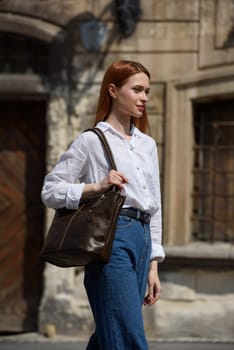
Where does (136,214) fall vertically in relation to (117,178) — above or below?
below

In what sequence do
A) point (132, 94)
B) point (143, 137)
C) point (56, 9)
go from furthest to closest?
point (56, 9), point (143, 137), point (132, 94)

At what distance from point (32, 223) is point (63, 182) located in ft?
13.5

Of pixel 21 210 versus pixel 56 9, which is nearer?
pixel 56 9

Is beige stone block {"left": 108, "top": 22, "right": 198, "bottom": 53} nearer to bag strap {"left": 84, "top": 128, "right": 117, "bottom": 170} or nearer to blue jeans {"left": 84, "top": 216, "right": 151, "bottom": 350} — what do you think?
bag strap {"left": 84, "top": 128, "right": 117, "bottom": 170}

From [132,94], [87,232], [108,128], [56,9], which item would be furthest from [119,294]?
[56,9]

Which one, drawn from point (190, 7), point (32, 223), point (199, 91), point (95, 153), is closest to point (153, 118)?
point (199, 91)

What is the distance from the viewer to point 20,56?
7.77 m

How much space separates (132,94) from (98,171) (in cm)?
37

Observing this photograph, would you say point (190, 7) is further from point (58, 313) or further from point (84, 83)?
point (58, 313)

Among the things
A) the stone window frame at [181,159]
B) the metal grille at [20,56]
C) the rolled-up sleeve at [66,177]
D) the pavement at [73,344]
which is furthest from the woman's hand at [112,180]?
the metal grille at [20,56]

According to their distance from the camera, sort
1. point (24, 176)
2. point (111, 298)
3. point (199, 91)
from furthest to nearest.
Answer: point (24, 176)
point (199, 91)
point (111, 298)

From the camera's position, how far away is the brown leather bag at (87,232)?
3.62 meters

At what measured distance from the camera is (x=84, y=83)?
24.8 ft

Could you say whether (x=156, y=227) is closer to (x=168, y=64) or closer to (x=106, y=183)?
(x=106, y=183)
